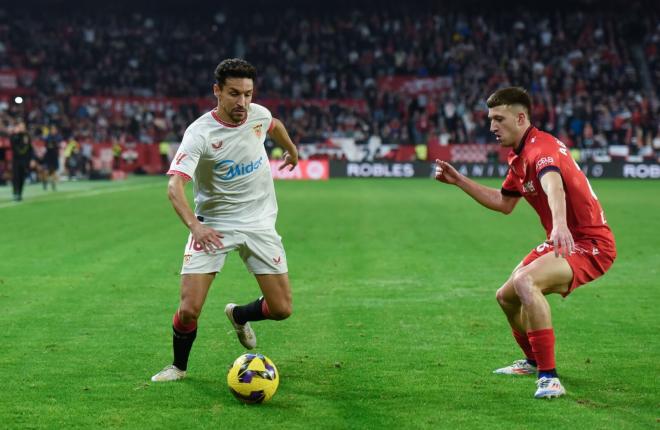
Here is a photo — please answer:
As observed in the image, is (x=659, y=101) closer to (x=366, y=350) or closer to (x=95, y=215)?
(x=95, y=215)

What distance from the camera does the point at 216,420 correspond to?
5.93 metres

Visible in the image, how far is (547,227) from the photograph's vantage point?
7.11 meters

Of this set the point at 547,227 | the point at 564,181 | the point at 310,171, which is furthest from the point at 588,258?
the point at 310,171

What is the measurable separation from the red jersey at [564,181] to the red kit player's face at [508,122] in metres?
0.06

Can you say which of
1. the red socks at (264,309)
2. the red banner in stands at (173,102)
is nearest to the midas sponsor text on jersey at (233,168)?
the red socks at (264,309)

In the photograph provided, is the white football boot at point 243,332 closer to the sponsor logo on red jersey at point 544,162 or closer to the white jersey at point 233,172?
the white jersey at point 233,172

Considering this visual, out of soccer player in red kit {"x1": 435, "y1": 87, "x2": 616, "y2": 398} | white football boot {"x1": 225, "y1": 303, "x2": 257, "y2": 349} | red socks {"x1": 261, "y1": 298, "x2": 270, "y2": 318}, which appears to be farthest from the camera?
white football boot {"x1": 225, "y1": 303, "x2": 257, "y2": 349}

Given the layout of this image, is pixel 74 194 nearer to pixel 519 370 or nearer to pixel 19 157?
pixel 19 157

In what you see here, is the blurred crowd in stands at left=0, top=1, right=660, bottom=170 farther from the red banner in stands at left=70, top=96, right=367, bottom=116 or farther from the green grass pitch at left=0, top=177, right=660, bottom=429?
the green grass pitch at left=0, top=177, right=660, bottom=429

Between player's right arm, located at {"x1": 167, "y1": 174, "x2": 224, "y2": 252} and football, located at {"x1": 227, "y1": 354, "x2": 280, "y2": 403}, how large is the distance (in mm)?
807

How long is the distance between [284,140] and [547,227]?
215cm

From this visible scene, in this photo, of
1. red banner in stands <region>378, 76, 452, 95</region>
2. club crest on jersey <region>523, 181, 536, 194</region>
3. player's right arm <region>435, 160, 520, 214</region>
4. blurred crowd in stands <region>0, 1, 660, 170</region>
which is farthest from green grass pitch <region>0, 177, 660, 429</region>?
red banner in stands <region>378, 76, 452, 95</region>

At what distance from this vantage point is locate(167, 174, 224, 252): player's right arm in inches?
257

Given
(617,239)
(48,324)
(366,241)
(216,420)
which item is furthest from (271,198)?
(617,239)
